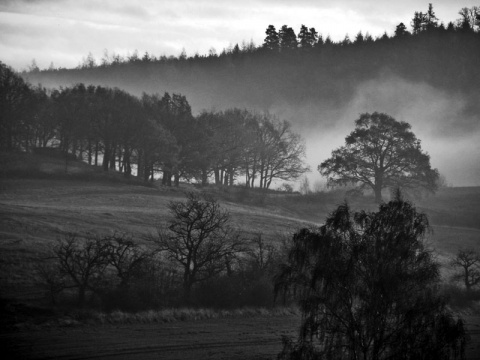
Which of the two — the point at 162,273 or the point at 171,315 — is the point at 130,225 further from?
the point at 171,315

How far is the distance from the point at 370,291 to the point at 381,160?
61462 mm

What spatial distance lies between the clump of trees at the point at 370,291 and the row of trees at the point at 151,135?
61218mm

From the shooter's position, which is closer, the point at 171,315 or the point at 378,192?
the point at 171,315

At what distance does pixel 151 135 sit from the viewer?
301ft

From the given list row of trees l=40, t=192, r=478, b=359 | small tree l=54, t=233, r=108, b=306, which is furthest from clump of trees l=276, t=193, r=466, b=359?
small tree l=54, t=233, r=108, b=306

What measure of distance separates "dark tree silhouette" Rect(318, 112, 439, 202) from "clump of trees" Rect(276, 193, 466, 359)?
2258 inches

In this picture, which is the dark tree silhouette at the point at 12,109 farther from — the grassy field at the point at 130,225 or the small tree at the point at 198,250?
the small tree at the point at 198,250

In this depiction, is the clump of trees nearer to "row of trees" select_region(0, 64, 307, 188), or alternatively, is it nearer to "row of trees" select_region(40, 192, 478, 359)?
"row of trees" select_region(40, 192, 478, 359)

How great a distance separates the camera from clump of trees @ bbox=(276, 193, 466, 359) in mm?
27609

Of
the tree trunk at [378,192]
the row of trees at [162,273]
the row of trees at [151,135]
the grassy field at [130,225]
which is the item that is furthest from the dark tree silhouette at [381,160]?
the row of trees at [162,273]

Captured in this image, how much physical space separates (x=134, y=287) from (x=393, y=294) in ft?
65.4

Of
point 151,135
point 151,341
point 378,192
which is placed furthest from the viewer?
point 151,135

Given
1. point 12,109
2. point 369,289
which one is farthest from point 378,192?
point 369,289

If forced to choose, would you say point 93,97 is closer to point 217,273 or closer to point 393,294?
point 217,273
